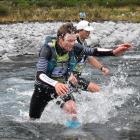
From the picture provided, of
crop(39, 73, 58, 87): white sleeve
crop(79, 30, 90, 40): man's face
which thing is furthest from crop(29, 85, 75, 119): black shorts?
crop(79, 30, 90, 40): man's face

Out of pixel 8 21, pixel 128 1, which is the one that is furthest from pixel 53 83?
pixel 128 1

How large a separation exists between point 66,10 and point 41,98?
3544 cm

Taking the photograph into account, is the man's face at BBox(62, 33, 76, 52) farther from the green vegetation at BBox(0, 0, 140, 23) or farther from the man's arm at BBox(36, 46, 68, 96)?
the green vegetation at BBox(0, 0, 140, 23)

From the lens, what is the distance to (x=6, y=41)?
2797 cm

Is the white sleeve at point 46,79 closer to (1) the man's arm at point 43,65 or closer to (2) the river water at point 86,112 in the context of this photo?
(1) the man's arm at point 43,65

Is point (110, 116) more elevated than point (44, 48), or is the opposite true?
point (44, 48)

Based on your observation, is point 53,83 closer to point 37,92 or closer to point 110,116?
point 37,92

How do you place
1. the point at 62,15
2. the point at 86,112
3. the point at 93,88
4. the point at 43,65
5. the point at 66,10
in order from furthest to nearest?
1. the point at 66,10
2. the point at 62,15
3. the point at 86,112
4. the point at 93,88
5. the point at 43,65

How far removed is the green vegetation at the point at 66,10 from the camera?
133 feet

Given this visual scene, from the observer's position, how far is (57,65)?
1031 centimetres

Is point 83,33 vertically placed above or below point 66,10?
above

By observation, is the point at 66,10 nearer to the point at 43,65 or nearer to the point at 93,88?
the point at 93,88

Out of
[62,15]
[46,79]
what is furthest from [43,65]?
[62,15]

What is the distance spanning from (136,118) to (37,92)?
219cm
